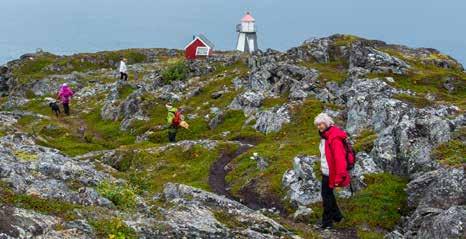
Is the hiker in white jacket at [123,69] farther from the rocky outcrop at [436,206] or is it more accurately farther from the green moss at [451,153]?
the rocky outcrop at [436,206]

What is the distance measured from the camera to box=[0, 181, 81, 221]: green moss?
14.5 m

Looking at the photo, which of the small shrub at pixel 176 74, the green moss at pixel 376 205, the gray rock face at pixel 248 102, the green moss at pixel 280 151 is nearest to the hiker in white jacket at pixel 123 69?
the small shrub at pixel 176 74

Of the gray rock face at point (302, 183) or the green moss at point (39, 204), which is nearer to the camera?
the green moss at point (39, 204)

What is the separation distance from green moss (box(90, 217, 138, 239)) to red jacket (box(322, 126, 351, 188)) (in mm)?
8035

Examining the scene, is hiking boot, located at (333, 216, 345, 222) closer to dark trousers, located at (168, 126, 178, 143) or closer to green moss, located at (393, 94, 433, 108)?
green moss, located at (393, 94, 433, 108)

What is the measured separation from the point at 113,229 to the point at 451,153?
57.5 ft

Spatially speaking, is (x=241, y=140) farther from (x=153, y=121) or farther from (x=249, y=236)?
(x=249, y=236)

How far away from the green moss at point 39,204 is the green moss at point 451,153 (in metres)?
16.1

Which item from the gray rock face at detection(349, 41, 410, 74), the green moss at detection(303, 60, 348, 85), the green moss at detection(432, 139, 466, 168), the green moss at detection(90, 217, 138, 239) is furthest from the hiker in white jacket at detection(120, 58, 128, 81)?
Result: the green moss at detection(90, 217, 138, 239)

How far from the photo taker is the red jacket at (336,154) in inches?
767

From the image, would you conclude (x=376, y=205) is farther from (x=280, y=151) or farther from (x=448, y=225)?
(x=280, y=151)

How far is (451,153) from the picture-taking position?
2597 centimetres

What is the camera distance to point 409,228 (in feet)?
66.8

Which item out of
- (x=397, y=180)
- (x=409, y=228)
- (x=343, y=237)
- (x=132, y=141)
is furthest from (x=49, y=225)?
(x=132, y=141)
